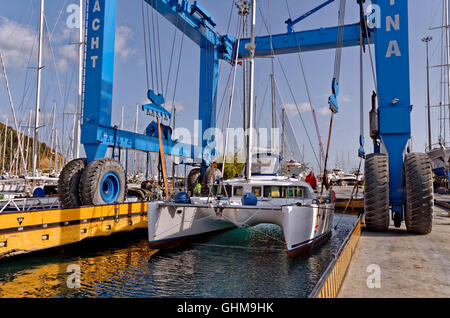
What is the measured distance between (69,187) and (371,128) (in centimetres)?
1090

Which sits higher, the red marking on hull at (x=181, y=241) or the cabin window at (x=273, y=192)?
the cabin window at (x=273, y=192)

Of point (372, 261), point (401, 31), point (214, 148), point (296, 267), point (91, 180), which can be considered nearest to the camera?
point (372, 261)

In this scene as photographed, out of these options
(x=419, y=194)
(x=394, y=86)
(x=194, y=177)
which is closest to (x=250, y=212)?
(x=419, y=194)

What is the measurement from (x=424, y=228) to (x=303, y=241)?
139 inches

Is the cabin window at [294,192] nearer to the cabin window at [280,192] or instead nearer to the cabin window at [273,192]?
the cabin window at [280,192]

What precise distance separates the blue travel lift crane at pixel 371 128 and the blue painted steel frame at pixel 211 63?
29 mm

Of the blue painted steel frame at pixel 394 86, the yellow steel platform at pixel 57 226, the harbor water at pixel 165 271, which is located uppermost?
the blue painted steel frame at pixel 394 86

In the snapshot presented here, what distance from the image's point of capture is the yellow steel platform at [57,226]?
816cm

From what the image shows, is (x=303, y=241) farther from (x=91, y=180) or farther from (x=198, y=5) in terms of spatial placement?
(x=198, y=5)

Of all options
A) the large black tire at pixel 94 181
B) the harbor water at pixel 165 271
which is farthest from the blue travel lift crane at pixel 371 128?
the harbor water at pixel 165 271

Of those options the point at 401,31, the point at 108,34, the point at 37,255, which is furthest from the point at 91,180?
the point at 401,31

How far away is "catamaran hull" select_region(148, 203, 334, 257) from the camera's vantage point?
27.4ft

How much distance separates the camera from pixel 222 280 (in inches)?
283
